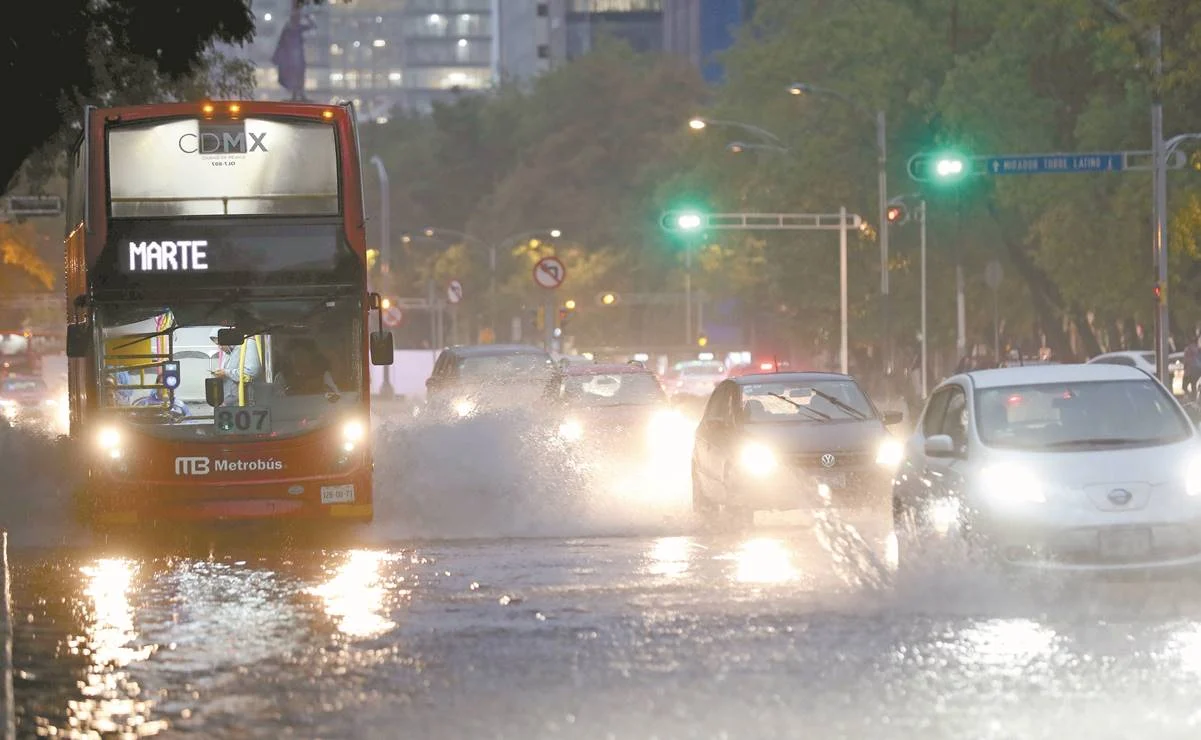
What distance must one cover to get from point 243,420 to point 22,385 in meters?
58.3

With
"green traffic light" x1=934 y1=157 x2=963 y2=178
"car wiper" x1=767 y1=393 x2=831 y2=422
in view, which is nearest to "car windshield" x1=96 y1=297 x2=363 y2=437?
"car wiper" x1=767 y1=393 x2=831 y2=422

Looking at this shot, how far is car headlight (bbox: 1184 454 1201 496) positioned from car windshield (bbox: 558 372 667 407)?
15890 mm

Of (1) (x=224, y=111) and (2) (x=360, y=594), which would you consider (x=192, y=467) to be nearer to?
(1) (x=224, y=111)

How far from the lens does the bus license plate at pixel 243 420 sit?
2020 centimetres

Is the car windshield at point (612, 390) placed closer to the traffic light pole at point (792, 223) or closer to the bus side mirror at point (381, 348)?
the bus side mirror at point (381, 348)

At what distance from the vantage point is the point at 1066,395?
1564 cm

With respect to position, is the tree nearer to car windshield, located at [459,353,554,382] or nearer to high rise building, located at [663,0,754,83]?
car windshield, located at [459,353,554,382]

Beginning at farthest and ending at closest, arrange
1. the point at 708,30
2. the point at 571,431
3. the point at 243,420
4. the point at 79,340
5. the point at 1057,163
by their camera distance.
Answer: the point at 708,30, the point at 1057,163, the point at 571,431, the point at 243,420, the point at 79,340

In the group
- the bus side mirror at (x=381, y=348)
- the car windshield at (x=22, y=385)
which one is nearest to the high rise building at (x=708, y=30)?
the car windshield at (x=22, y=385)

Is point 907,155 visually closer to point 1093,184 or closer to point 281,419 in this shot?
point 1093,184

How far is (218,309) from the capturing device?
19.7 m

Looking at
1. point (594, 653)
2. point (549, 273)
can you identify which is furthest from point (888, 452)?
point (549, 273)

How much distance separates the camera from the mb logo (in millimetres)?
20312

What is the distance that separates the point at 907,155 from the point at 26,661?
5271 cm
